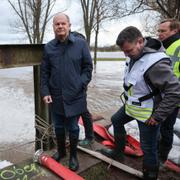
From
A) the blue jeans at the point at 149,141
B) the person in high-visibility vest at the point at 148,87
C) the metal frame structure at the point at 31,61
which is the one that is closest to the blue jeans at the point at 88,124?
the metal frame structure at the point at 31,61

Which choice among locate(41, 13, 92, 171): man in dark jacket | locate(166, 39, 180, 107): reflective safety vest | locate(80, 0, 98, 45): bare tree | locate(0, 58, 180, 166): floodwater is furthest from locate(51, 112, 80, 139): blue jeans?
locate(80, 0, 98, 45): bare tree

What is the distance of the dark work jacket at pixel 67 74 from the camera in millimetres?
2857

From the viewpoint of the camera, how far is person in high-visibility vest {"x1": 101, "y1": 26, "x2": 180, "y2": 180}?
2.38 m

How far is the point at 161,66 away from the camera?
7.78 feet

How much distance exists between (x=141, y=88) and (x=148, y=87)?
7cm

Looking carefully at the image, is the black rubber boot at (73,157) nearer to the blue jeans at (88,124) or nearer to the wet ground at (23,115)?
the wet ground at (23,115)

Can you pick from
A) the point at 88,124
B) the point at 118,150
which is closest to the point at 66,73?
the point at 88,124

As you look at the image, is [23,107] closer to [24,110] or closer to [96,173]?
[24,110]

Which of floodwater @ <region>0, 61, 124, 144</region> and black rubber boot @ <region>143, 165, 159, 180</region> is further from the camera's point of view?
floodwater @ <region>0, 61, 124, 144</region>

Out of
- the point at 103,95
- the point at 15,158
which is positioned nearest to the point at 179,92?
the point at 15,158

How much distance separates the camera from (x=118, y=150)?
3314 millimetres

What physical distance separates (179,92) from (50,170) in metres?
1.64

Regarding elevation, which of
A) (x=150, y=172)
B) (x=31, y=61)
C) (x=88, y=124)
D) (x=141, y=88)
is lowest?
(x=150, y=172)

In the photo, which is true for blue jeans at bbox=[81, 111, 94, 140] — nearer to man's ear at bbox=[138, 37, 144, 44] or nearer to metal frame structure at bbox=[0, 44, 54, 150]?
metal frame structure at bbox=[0, 44, 54, 150]
